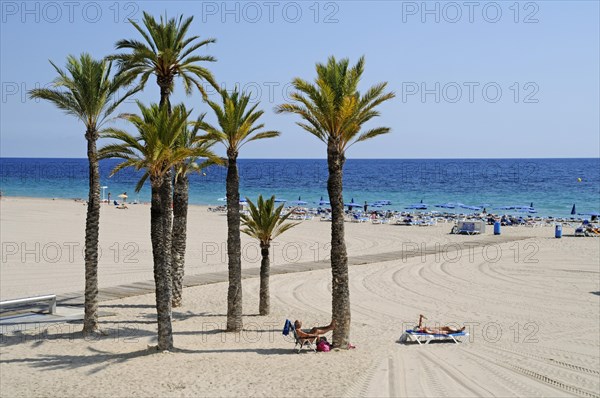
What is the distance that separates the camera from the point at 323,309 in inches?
755

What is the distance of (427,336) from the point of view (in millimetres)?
15266

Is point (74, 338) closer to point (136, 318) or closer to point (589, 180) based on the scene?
point (136, 318)

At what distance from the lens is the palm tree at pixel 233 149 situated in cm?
1577

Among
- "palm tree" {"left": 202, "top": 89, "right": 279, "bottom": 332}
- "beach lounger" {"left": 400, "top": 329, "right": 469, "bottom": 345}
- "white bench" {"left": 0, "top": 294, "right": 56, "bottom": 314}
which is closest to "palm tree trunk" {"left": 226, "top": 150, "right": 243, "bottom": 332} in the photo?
"palm tree" {"left": 202, "top": 89, "right": 279, "bottom": 332}

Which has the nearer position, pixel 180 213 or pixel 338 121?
pixel 338 121

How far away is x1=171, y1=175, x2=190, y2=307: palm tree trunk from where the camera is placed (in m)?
18.8

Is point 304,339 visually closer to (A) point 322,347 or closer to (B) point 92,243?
(A) point 322,347

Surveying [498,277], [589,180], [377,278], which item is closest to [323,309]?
[377,278]

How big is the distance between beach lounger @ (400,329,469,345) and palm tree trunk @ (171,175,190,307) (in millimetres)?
7550

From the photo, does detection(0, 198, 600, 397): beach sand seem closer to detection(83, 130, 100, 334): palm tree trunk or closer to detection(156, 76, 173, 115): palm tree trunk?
detection(83, 130, 100, 334): palm tree trunk

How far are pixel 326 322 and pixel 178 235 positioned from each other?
18.0 feet

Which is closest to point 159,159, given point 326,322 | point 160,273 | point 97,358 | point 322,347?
point 160,273

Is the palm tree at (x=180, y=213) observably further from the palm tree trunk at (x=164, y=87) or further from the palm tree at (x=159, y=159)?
the palm tree at (x=159, y=159)

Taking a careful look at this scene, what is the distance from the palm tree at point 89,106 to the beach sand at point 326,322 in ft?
3.67
